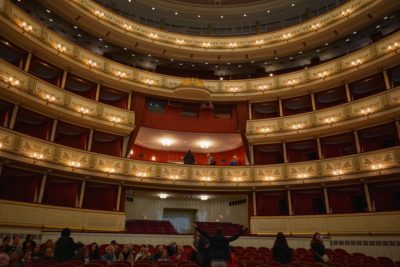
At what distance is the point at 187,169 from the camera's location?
660 inches

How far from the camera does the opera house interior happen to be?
13203 mm

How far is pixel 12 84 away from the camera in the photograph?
40.4ft

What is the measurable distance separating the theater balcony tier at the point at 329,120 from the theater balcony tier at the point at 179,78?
5.64 ft

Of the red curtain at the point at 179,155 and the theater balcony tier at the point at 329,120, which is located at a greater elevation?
the theater balcony tier at the point at 329,120

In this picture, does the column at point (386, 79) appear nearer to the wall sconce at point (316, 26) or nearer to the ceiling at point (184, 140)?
the wall sconce at point (316, 26)

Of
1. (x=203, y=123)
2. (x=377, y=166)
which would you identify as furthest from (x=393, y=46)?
(x=203, y=123)

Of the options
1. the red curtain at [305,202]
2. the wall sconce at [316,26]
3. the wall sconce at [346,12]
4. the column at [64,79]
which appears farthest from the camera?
the wall sconce at [316,26]

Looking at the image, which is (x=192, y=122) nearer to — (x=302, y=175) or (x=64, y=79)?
(x=302, y=175)

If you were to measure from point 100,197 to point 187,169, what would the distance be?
15.8 ft

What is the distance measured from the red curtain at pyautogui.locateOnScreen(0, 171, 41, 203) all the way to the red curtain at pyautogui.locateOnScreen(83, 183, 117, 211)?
9.04 ft

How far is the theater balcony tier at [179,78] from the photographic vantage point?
13578 millimetres

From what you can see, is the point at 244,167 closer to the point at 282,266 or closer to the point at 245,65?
the point at 245,65

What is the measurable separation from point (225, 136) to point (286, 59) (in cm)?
647

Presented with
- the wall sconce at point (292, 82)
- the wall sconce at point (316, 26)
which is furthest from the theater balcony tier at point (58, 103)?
the wall sconce at point (316, 26)
